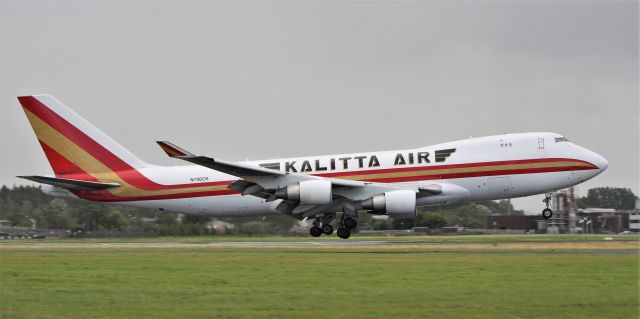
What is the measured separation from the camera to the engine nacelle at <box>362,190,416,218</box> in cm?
3947

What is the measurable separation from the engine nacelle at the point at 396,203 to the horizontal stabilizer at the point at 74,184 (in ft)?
46.7

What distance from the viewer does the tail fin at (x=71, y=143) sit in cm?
4622

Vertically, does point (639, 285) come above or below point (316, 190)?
below

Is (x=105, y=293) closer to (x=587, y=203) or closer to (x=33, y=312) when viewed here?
(x=33, y=312)

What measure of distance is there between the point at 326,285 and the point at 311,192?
646 inches

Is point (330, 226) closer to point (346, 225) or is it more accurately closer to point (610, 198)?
point (346, 225)

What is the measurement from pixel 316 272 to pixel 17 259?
14.0m

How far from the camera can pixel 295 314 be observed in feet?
61.0

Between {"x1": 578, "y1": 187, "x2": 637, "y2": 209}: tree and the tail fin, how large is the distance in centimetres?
7929

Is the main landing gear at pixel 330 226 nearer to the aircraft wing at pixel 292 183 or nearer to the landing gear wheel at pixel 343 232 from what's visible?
the landing gear wheel at pixel 343 232

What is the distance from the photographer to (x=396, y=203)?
3947 cm

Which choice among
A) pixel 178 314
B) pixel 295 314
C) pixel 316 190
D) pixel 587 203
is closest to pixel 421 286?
pixel 295 314

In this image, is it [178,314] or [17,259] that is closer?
[178,314]

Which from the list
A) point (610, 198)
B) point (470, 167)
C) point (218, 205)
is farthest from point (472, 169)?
point (610, 198)
